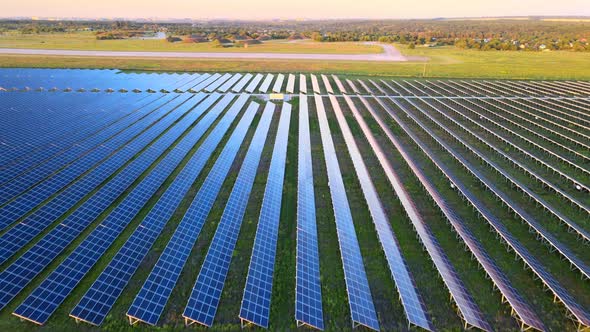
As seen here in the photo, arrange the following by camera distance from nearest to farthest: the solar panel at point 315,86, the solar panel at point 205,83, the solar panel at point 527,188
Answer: the solar panel at point 527,188
the solar panel at point 205,83
the solar panel at point 315,86

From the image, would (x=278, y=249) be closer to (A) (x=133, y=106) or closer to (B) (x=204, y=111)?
(B) (x=204, y=111)

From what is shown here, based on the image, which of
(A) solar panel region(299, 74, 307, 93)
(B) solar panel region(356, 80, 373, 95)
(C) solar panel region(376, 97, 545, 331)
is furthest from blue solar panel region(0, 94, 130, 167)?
(B) solar panel region(356, 80, 373, 95)

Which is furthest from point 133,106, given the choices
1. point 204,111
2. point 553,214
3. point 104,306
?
point 553,214

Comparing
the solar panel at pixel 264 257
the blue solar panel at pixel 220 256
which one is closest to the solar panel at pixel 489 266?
the solar panel at pixel 264 257

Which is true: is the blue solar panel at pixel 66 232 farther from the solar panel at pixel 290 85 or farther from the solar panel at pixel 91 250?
the solar panel at pixel 290 85

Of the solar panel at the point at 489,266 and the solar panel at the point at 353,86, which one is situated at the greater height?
the solar panel at the point at 353,86

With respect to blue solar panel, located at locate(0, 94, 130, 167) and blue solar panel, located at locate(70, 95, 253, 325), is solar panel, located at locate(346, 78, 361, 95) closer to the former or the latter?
blue solar panel, located at locate(70, 95, 253, 325)
